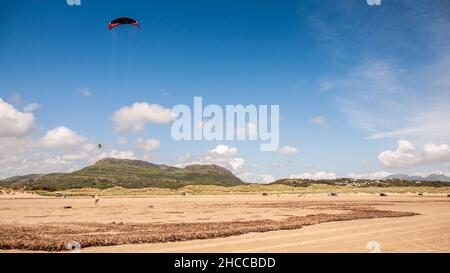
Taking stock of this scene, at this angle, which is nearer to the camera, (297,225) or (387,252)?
(387,252)

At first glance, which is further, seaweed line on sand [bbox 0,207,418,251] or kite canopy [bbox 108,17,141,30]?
kite canopy [bbox 108,17,141,30]

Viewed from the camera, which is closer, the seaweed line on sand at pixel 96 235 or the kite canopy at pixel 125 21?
the seaweed line on sand at pixel 96 235

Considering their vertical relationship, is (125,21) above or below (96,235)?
above

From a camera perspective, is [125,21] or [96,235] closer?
[96,235]

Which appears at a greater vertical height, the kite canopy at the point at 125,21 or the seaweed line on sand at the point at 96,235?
the kite canopy at the point at 125,21

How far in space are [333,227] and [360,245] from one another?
770 centimetres

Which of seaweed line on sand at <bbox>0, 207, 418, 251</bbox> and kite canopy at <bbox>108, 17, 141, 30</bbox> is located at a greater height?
kite canopy at <bbox>108, 17, 141, 30</bbox>
